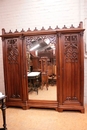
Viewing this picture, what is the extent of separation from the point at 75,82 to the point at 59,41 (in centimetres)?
96

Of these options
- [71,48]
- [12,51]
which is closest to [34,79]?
[12,51]

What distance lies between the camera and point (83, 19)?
354 cm

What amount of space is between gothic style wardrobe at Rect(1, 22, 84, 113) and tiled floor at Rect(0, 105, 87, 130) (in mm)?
134

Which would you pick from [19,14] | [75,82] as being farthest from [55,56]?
[19,14]

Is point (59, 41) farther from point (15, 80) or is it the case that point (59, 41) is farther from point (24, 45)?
point (15, 80)

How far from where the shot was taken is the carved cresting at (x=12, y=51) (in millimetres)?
3400

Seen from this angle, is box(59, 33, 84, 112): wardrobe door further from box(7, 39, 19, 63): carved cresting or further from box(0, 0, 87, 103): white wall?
box(7, 39, 19, 63): carved cresting

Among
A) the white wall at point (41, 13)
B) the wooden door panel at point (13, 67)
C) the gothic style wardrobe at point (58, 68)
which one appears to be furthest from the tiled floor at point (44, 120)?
the white wall at point (41, 13)

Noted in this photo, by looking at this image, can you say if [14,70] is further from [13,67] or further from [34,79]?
[34,79]

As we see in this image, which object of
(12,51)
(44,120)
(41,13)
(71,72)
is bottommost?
(44,120)

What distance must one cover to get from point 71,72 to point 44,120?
1155 millimetres

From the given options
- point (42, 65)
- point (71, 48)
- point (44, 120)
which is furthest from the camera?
point (42, 65)

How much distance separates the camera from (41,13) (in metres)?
3.78

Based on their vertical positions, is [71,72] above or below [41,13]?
below
